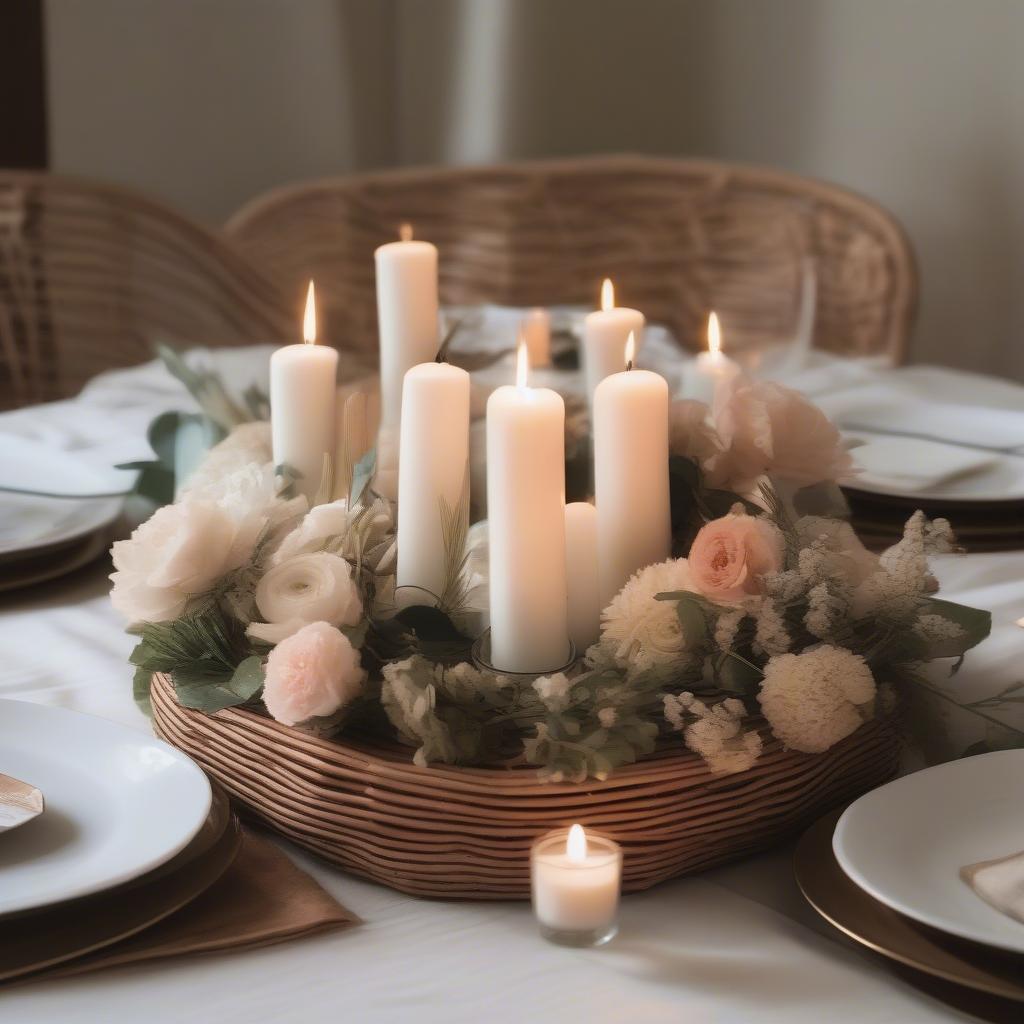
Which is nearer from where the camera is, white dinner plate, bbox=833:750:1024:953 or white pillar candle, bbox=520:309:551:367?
white dinner plate, bbox=833:750:1024:953

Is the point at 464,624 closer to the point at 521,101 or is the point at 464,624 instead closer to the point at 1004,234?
the point at 1004,234

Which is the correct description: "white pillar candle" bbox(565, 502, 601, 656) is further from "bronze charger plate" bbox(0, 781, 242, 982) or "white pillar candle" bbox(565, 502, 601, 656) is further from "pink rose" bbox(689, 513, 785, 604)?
"bronze charger plate" bbox(0, 781, 242, 982)

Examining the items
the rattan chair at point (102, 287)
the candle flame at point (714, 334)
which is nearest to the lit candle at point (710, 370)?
the candle flame at point (714, 334)

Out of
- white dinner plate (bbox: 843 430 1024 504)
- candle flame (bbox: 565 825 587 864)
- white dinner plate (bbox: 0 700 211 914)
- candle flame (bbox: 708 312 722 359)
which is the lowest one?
white dinner plate (bbox: 0 700 211 914)

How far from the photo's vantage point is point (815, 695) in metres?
0.65

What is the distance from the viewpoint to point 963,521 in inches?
43.9

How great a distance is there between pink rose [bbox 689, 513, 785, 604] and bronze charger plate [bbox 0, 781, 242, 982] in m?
0.26

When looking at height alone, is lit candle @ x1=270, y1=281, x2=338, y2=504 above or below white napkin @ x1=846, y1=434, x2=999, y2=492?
above

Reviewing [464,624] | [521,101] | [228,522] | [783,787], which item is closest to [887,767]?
[783,787]

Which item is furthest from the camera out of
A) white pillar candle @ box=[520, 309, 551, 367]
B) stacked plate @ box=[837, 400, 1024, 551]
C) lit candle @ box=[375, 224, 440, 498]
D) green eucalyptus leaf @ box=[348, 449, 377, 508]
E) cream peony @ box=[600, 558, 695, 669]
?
white pillar candle @ box=[520, 309, 551, 367]

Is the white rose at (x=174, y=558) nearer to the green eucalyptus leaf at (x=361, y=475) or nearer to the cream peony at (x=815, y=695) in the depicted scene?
the green eucalyptus leaf at (x=361, y=475)

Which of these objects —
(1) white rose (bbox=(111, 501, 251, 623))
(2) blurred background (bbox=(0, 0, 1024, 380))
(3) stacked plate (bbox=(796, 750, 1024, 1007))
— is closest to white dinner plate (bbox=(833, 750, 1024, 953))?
(3) stacked plate (bbox=(796, 750, 1024, 1007))

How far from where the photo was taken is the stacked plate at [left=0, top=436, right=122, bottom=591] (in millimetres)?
1125

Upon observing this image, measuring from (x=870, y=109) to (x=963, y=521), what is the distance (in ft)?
6.21
